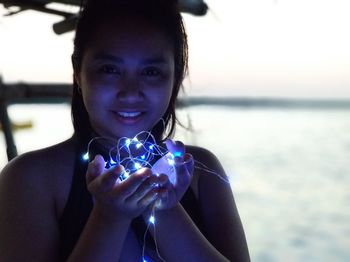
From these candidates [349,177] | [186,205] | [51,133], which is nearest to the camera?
[186,205]

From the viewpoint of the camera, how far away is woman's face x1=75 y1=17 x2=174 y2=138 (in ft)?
3.33

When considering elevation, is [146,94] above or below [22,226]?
above

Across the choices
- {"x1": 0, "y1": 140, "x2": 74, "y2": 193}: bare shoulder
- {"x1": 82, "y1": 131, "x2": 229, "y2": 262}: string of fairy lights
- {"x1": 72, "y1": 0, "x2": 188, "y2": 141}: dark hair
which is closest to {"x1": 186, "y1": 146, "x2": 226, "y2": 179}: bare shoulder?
{"x1": 82, "y1": 131, "x2": 229, "y2": 262}: string of fairy lights

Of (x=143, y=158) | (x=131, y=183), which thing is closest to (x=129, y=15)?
(x=143, y=158)

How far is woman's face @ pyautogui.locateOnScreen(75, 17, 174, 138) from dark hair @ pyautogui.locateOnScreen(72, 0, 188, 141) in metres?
0.03

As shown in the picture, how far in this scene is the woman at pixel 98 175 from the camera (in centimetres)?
91

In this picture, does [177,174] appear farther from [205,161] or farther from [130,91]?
[205,161]

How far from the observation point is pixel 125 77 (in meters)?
1.03

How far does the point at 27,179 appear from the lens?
41.2 inches

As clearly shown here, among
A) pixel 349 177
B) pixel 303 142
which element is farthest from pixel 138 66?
pixel 303 142

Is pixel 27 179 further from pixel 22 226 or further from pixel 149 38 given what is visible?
pixel 149 38

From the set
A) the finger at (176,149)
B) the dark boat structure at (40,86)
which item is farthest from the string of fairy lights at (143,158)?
the dark boat structure at (40,86)

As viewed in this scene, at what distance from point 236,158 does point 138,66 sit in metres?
4.75

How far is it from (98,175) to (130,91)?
0.79 ft
